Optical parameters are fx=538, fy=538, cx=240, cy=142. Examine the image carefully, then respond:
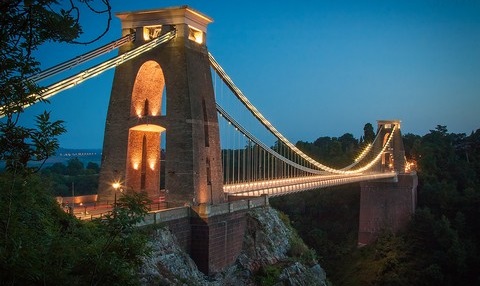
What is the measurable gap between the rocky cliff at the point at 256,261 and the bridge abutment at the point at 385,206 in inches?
944

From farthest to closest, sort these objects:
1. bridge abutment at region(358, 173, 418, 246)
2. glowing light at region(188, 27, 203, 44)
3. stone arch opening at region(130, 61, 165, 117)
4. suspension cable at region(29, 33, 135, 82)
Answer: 1. bridge abutment at region(358, 173, 418, 246)
2. stone arch opening at region(130, 61, 165, 117)
3. glowing light at region(188, 27, 203, 44)
4. suspension cable at region(29, 33, 135, 82)

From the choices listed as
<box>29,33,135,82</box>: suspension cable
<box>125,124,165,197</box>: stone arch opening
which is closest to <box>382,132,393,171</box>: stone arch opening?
<box>125,124,165,197</box>: stone arch opening

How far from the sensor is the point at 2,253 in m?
4.99

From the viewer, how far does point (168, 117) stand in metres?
19.9

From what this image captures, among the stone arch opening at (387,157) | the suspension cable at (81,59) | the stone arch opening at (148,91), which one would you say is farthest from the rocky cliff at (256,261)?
the stone arch opening at (387,157)

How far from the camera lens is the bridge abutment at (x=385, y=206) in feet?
151

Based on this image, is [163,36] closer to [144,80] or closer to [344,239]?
[144,80]

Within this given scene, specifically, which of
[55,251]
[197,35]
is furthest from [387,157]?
[55,251]

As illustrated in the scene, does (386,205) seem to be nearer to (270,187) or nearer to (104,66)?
(270,187)

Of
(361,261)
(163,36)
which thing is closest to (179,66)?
(163,36)

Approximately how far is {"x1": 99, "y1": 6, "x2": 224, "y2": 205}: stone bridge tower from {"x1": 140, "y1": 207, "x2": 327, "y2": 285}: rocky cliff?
2294mm

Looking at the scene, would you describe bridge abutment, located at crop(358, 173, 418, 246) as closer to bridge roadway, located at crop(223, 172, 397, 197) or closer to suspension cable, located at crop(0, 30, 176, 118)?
bridge roadway, located at crop(223, 172, 397, 197)

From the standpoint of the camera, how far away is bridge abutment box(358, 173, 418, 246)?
45.9 m

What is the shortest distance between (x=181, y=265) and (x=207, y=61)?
8.72 m
